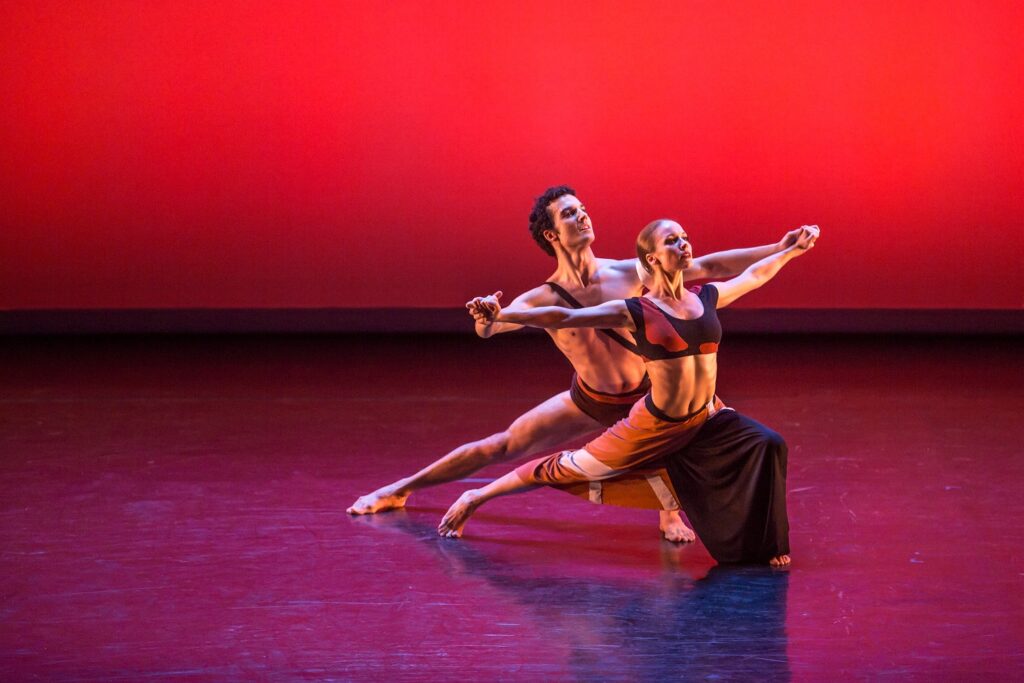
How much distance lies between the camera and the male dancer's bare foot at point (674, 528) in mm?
3670

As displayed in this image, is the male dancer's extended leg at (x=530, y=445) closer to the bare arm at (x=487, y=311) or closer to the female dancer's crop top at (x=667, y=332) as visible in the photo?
the bare arm at (x=487, y=311)

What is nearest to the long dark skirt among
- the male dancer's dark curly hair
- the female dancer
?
the female dancer

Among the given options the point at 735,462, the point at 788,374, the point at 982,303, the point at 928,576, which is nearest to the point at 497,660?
the point at 735,462

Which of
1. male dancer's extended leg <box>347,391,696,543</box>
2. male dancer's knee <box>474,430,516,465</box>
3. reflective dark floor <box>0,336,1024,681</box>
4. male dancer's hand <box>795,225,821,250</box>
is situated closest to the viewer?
reflective dark floor <box>0,336,1024,681</box>

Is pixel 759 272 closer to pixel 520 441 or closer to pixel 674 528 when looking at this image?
pixel 674 528

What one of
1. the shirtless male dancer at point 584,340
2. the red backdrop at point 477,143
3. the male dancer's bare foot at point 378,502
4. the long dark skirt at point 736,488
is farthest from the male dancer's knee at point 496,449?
the red backdrop at point 477,143

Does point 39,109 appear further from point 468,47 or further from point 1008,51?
point 1008,51

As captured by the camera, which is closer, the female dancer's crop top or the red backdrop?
the female dancer's crop top

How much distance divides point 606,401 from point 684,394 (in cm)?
40

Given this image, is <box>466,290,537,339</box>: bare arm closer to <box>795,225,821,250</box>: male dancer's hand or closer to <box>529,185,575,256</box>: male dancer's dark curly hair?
<box>529,185,575,256</box>: male dancer's dark curly hair

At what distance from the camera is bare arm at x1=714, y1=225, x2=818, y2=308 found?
346cm

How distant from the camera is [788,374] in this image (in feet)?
21.4

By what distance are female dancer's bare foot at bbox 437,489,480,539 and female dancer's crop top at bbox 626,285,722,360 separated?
76 centimetres

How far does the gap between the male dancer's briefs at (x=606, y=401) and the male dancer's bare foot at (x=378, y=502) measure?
722 millimetres
